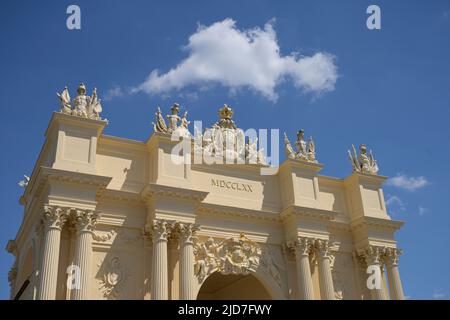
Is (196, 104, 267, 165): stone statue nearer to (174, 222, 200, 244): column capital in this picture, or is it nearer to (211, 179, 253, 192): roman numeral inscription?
(211, 179, 253, 192): roman numeral inscription

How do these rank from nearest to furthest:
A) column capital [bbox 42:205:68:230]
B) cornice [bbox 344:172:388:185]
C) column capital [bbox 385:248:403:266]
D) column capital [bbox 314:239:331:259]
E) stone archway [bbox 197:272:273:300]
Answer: column capital [bbox 42:205:68:230] → column capital [bbox 314:239:331:259] → stone archway [bbox 197:272:273:300] → column capital [bbox 385:248:403:266] → cornice [bbox 344:172:388:185]

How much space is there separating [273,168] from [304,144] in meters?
2.34

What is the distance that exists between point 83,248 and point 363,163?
52.9 ft

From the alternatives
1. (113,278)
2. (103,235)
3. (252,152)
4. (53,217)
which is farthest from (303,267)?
(53,217)

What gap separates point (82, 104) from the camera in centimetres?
2253

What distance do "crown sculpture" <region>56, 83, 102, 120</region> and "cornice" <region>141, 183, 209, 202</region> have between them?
3.75 metres

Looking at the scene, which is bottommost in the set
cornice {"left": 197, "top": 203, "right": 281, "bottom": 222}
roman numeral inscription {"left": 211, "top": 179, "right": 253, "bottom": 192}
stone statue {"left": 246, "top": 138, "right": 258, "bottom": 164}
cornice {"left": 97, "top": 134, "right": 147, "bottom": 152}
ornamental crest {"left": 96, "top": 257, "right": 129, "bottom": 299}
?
ornamental crest {"left": 96, "top": 257, "right": 129, "bottom": 299}

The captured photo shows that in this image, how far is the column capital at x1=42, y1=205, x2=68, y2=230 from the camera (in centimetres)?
1956

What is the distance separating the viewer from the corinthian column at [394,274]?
25844 millimetres

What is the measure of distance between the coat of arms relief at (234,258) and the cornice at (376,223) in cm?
495

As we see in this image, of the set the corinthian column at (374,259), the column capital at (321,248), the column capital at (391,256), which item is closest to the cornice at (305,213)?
the column capital at (321,248)

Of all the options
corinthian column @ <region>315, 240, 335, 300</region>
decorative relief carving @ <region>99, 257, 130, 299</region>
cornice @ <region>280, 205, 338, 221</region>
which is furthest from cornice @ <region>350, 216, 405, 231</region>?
decorative relief carving @ <region>99, 257, 130, 299</region>
